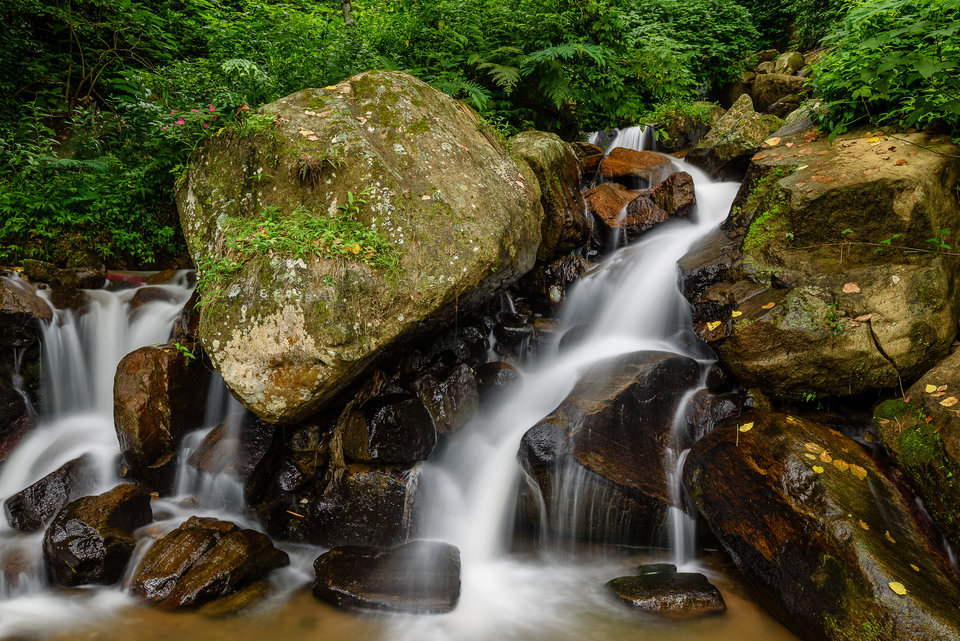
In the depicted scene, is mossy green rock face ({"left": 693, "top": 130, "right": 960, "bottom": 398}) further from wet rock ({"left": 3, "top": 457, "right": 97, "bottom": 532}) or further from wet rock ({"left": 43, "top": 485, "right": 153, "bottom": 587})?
wet rock ({"left": 3, "top": 457, "right": 97, "bottom": 532})

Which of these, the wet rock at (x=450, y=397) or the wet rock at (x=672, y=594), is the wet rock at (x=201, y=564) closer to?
the wet rock at (x=450, y=397)

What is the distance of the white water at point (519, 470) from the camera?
3326 mm

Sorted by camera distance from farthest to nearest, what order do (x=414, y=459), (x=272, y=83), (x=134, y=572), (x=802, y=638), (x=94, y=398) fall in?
(x=272, y=83) < (x=94, y=398) < (x=414, y=459) < (x=134, y=572) < (x=802, y=638)

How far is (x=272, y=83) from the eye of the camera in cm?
548

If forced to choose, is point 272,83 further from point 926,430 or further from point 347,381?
point 926,430

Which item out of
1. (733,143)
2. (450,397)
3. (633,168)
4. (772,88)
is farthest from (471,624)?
(772,88)

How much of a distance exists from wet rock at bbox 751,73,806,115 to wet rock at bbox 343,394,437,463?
11.0m

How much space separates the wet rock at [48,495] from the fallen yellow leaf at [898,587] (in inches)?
242

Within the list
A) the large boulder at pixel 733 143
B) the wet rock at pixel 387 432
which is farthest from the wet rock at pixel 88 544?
the large boulder at pixel 733 143

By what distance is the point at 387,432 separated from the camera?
4.11 metres

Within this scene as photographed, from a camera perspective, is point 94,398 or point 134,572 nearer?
point 134,572

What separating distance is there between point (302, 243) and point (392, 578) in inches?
107

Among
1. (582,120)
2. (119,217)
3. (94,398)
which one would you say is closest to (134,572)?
(94,398)

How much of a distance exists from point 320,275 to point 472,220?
1467mm
